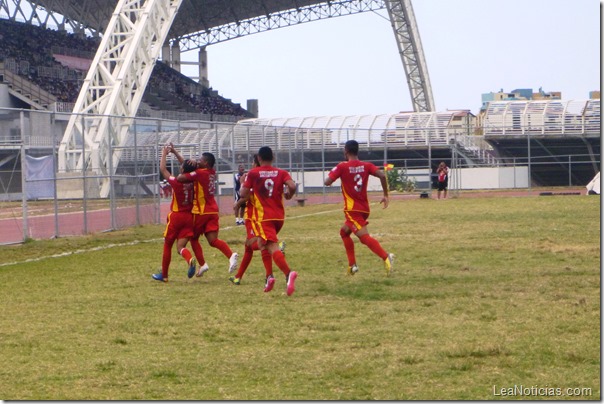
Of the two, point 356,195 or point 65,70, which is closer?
point 356,195

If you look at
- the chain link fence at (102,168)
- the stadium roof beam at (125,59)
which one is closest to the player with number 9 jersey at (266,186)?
the chain link fence at (102,168)

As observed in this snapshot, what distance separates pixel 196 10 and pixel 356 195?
2364 inches

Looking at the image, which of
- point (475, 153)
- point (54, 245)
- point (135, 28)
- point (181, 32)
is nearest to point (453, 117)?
point (475, 153)

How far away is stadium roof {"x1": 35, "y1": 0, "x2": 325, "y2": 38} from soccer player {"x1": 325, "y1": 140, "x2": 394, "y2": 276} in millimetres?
56520

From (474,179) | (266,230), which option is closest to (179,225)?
(266,230)

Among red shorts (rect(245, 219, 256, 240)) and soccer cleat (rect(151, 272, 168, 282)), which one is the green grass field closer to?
soccer cleat (rect(151, 272, 168, 282))

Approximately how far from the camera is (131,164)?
2791 centimetres

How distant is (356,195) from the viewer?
15000mm

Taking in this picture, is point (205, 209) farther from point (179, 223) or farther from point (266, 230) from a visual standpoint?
point (266, 230)

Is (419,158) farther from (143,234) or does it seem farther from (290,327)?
(290,327)

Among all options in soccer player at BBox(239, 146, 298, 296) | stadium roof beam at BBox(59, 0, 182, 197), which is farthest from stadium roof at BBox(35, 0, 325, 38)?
soccer player at BBox(239, 146, 298, 296)

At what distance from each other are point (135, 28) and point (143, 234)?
88.0 feet

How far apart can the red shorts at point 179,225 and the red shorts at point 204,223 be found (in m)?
0.09

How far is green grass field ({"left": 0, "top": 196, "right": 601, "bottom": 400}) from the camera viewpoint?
7.80 m
